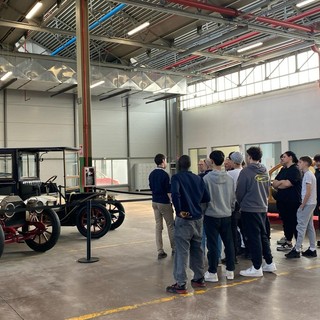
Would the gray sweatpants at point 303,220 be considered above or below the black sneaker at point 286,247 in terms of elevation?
above

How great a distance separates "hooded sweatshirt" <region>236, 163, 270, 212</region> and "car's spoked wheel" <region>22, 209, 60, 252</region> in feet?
11.1

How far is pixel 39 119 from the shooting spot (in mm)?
19578

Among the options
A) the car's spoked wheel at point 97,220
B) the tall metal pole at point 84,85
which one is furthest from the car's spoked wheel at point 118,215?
the tall metal pole at point 84,85

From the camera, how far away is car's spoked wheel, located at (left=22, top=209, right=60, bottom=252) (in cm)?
683

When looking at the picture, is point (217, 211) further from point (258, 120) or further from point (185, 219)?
point (258, 120)

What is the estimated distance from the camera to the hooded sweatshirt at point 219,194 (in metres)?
4.85

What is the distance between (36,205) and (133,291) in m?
2.91

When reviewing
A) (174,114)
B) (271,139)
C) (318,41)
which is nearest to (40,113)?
(174,114)

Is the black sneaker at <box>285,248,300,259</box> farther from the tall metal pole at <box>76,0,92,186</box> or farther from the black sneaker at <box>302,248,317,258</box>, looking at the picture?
the tall metal pole at <box>76,0,92,186</box>

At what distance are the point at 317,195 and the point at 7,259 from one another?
5277mm

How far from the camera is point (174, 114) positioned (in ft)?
76.6

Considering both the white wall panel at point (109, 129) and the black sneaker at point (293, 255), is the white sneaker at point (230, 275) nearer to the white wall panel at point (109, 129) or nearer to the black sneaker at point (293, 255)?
the black sneaker at point (293, 255)

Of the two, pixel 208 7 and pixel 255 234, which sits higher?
pixel 208 7

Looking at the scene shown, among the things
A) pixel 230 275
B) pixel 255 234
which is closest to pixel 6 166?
pixel 230 275
